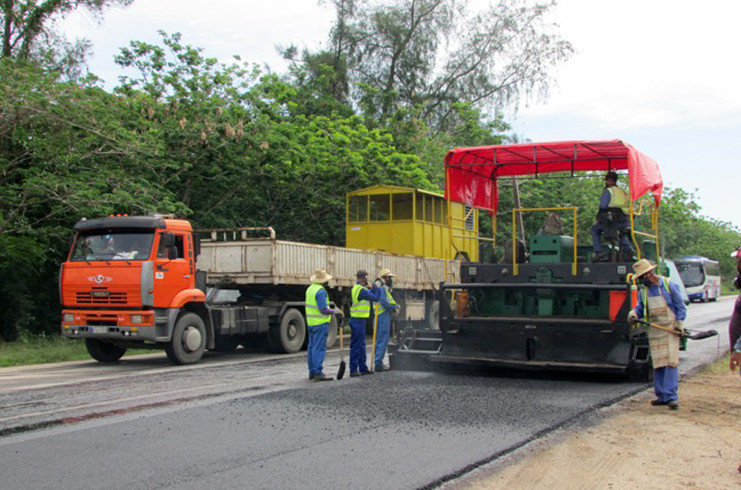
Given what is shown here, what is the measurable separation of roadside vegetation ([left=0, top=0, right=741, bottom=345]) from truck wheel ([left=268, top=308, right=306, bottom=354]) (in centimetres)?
410

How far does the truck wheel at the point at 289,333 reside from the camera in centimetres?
1609

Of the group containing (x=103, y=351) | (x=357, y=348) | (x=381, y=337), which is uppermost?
(x=381, y=337)

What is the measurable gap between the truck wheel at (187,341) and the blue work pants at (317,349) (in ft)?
12.4

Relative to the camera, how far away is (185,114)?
20.9 meters

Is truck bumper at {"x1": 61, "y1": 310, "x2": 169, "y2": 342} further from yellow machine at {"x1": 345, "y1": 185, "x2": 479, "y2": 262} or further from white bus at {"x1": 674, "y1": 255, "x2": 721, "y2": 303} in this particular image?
white bus at {"x1": 674, "y1": 255, "x2": 721, "y2": 303}

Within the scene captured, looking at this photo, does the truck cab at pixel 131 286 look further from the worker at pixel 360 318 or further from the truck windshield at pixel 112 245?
the worker at pixel 360 318

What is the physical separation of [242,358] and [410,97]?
24.0 meters

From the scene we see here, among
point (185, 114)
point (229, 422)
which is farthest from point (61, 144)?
point (229, 422)

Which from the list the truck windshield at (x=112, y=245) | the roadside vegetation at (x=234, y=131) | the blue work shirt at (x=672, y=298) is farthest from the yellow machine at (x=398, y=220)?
the blue work shirt at (x=672, y=298)

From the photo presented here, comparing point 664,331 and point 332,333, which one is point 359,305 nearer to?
point 664,331

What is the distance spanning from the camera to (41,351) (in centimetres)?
1620

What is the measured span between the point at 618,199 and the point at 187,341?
7.83m

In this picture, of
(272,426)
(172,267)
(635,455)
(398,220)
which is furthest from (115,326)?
(398,220)

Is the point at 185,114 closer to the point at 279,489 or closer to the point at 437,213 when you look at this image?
the point at 437,213
